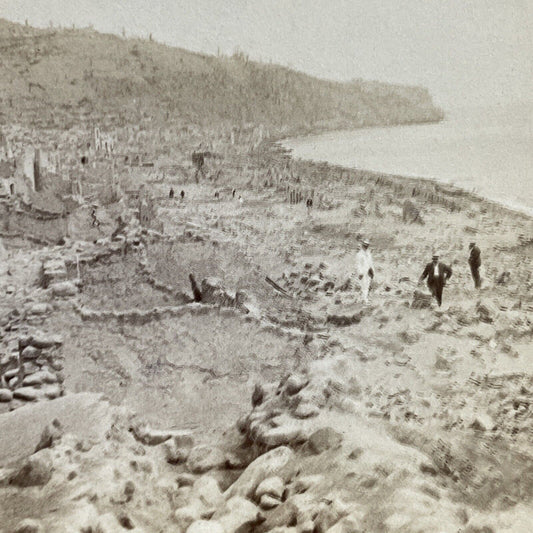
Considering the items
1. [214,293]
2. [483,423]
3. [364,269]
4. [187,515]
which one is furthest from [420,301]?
[187,515]

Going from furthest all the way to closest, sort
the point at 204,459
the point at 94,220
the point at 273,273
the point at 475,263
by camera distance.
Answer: the point at 94,220
the point at 273,273
the point at 475,263
the point at 204,459

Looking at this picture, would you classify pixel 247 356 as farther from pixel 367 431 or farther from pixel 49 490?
pixel 49 490

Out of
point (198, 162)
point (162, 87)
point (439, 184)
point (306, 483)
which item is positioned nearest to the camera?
point (306, 483)

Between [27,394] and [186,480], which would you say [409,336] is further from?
[27,394]

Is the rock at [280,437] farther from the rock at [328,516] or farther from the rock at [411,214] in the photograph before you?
the rock at [411,214]

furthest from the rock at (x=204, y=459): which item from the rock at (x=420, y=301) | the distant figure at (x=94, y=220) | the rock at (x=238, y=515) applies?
the distant figure at (x=94, y=220)

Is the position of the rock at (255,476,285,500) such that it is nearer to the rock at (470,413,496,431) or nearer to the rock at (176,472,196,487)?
the rock at (176,472,196,487)
